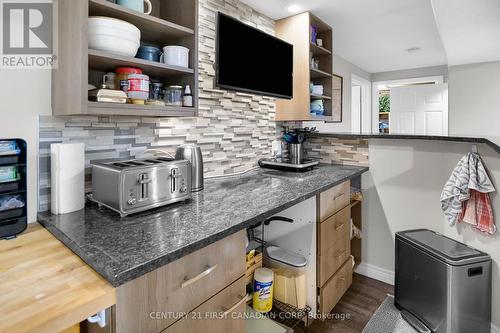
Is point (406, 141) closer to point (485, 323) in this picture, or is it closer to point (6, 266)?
point (485, 323)

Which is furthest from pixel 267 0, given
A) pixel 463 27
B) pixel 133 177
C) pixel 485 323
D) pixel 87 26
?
pixel 485 323

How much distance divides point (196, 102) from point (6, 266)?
986mm

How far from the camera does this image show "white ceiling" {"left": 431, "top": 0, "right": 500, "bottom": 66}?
164cm

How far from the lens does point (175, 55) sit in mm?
1396

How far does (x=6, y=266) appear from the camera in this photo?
2.71 feet

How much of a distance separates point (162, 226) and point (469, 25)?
2.24 m

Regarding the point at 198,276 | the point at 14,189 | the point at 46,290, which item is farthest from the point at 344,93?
the point at 46,290

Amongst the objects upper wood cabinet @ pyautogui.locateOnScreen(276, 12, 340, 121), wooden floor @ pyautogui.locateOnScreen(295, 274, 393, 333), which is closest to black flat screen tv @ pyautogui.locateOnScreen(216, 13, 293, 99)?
upper wood cabinet @ pyautogui.locateOnScreen(276, 12, 340, 121)

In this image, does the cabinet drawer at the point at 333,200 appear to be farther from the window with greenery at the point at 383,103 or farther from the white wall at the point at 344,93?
the window with greenery at the point at 383,103

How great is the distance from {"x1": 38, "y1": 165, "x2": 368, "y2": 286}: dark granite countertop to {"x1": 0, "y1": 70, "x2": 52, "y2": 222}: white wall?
7.5 inches

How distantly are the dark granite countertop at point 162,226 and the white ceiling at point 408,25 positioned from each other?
4.41 ft

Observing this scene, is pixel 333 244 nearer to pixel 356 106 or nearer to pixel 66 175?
pixel 66 175

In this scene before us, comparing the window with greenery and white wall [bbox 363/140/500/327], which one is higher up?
the window with greenery

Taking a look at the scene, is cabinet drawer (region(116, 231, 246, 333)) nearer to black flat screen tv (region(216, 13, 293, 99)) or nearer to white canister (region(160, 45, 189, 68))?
white canister (region(160, 45, 189, 68))
